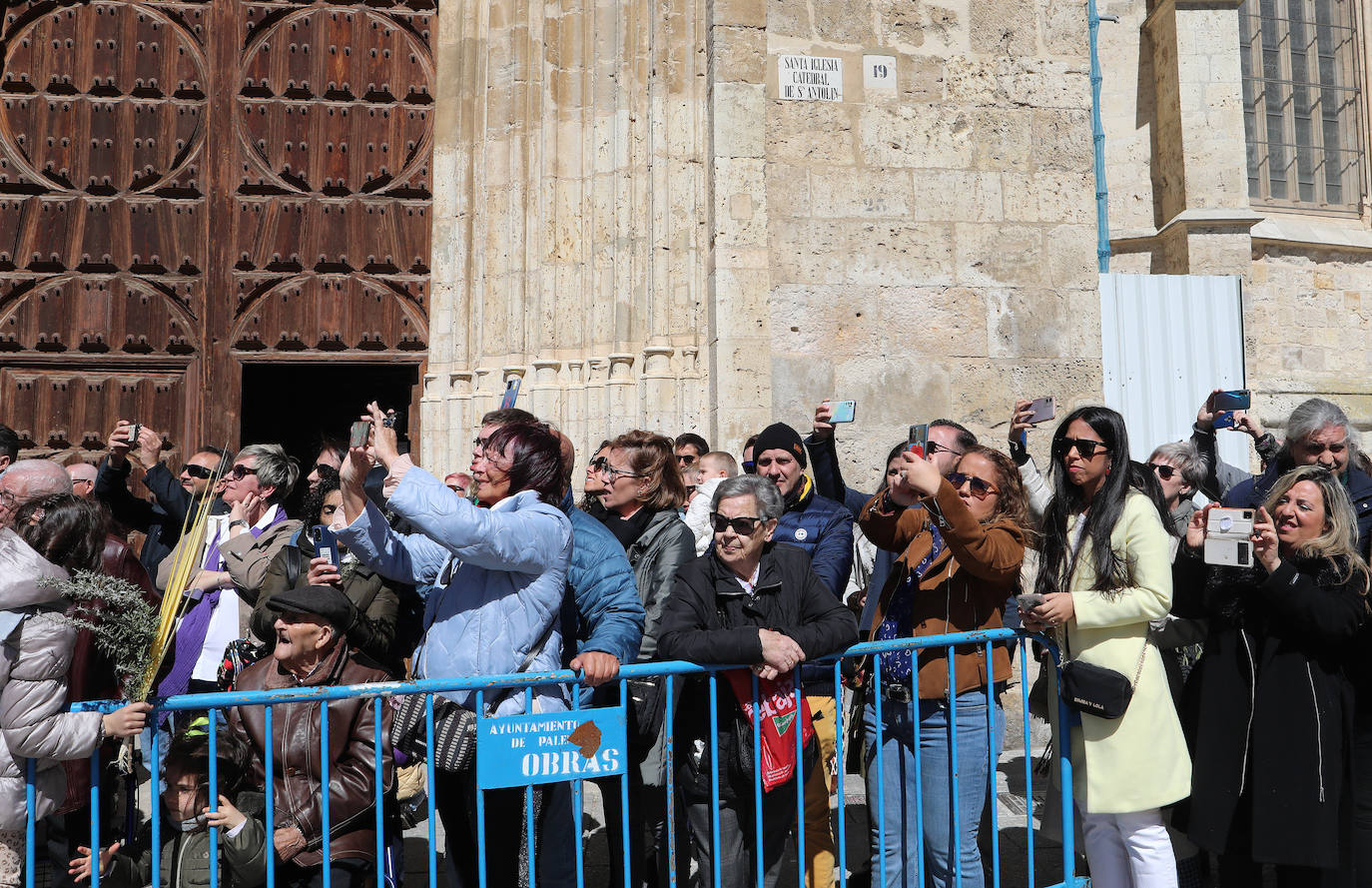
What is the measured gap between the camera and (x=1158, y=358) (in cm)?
746

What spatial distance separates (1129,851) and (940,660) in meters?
0.75

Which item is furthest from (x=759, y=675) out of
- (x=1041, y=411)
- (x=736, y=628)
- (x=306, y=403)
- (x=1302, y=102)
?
(x=1302, y=102)

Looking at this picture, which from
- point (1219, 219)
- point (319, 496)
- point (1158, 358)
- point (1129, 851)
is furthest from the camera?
point (1219, 219)

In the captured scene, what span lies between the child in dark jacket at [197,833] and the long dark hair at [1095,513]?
2385 mm

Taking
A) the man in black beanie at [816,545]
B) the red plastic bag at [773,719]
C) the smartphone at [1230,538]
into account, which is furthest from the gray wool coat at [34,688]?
the smartphone at [1230,538]

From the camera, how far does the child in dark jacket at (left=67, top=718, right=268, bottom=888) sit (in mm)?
2889

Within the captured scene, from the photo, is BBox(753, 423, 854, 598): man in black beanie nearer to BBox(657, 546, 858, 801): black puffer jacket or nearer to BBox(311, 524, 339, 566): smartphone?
BBox(657, 546, 858, 801): black puffer jacket

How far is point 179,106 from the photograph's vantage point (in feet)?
23.5

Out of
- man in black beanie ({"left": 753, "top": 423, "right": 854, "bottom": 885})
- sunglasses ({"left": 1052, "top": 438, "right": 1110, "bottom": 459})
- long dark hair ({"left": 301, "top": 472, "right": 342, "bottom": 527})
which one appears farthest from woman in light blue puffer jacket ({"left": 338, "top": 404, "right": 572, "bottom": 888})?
sunglasses ({"left": 1052, "top": 438, "right": 1110, "bottom": 459})

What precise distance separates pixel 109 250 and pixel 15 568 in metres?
4.96

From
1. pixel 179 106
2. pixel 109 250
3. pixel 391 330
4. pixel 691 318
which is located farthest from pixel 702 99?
pixel 109 250

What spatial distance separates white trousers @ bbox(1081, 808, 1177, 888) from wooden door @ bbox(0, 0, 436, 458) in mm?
5283

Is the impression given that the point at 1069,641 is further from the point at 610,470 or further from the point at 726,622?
the point at 610,470

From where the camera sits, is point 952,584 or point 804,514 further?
point 804,514
